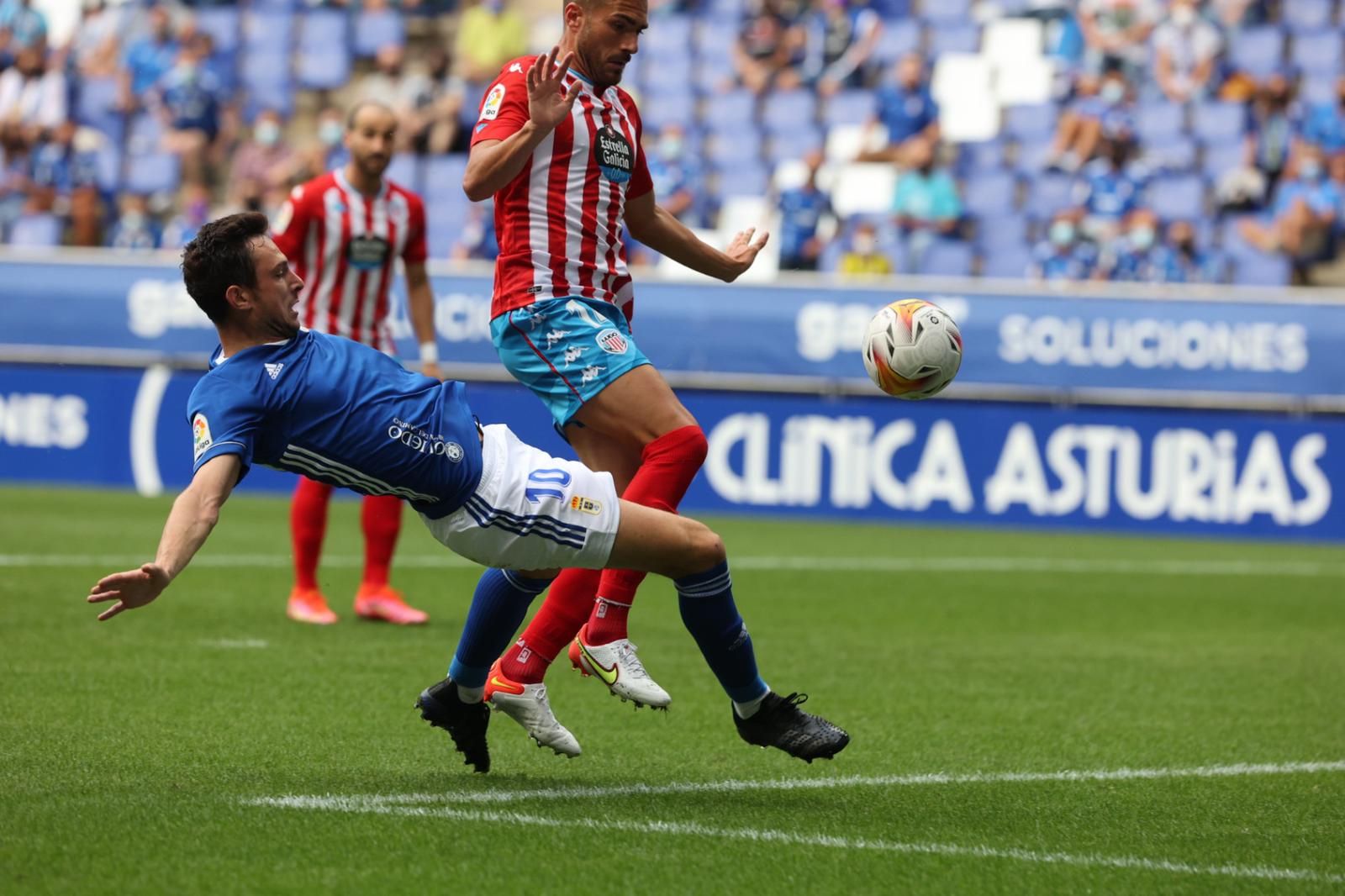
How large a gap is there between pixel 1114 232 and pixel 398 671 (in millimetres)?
11240

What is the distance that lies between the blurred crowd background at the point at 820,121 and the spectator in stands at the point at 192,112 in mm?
31

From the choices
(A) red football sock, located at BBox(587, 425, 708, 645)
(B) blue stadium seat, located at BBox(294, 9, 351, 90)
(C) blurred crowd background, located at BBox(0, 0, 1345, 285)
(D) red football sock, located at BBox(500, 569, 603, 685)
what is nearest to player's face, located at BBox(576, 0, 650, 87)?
(A) red football sock, located at BBox(587, 425, 708, 645)

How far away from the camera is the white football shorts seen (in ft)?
16.0

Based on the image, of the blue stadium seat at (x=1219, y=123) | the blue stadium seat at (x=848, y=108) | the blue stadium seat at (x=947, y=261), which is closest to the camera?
the blue stadium seat at (x=947, y=261)

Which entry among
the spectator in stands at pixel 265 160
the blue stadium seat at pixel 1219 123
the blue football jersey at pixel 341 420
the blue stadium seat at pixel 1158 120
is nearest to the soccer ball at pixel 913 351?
the blue football jersey at pixel 341 420

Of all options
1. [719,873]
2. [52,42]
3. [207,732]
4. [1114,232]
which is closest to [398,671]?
[207,732]

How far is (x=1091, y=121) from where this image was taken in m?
18.4

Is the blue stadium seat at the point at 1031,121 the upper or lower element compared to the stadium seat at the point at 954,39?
lower

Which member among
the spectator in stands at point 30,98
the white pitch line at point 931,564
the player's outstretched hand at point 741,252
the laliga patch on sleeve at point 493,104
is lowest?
the white pitch line at point 931,564

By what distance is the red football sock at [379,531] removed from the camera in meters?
9.15

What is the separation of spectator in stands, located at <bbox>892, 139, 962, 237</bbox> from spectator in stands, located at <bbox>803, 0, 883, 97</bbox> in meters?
2.41

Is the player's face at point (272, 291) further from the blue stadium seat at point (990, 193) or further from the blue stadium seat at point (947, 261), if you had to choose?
the blue stadium seat at point (990, 193)

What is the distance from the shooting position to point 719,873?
166 inches

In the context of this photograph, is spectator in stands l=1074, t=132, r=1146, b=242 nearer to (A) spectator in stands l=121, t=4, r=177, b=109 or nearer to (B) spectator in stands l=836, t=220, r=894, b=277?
(B) spectator in stands l=836, t=220, r=894, b=277
